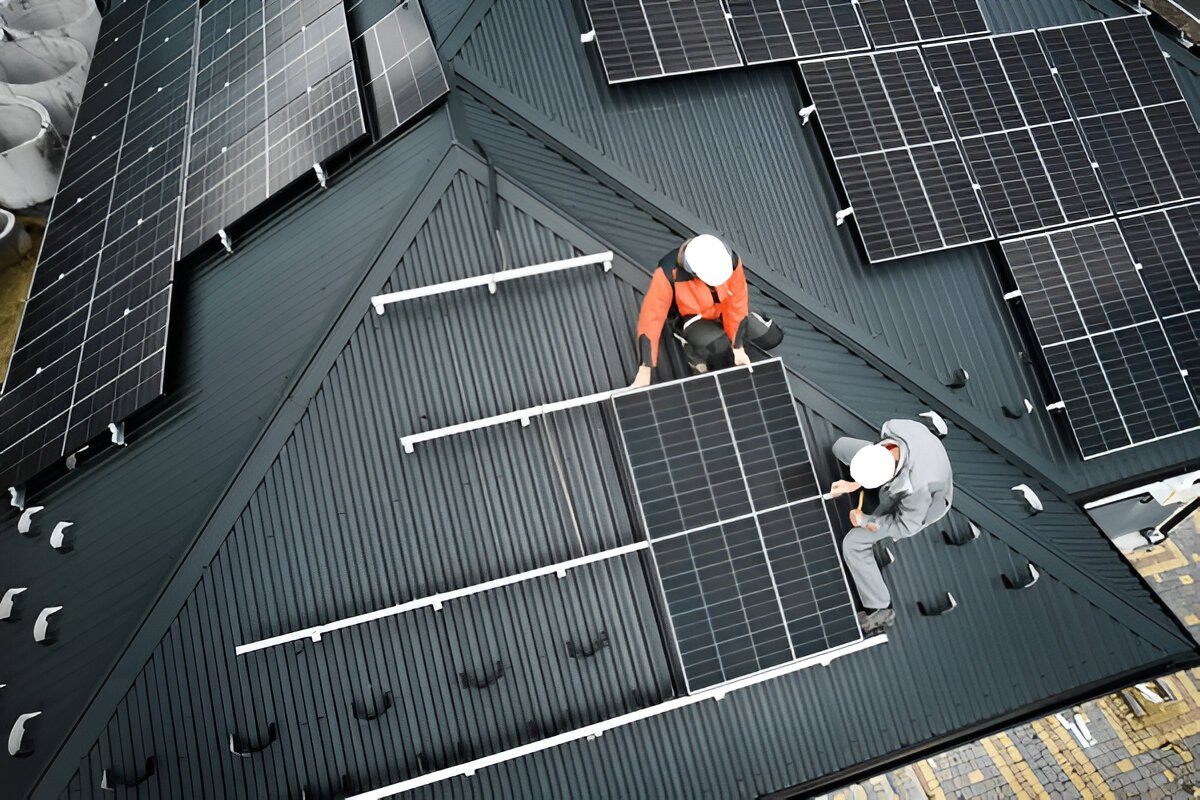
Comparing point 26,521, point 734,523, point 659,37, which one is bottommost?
point 734,523

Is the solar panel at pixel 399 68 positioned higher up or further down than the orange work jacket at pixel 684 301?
higher up

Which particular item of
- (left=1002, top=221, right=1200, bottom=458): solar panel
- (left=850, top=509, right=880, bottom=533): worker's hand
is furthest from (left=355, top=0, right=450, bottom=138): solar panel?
(left=1002, top=221, right=1200, bottom=458): solar panel

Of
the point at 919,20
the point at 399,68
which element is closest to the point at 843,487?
the point at 399,68

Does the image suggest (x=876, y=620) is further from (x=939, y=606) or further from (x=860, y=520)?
(x=860, y=520)

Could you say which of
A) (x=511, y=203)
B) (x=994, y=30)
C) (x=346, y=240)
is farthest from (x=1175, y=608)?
(x=346, y=240)

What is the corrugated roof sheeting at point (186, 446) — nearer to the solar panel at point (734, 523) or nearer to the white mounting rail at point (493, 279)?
the white mounting rail at point (493, 279)

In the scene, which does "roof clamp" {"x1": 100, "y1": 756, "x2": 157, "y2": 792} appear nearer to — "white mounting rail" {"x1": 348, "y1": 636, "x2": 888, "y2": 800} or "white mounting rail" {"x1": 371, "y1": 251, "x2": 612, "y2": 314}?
"white mounting rail" {"x1": 348, "y1": 636, "x2": 888, "y2": 800}

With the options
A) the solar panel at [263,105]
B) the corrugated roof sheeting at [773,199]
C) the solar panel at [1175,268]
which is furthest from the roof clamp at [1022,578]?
the solar panel at [263,105]
